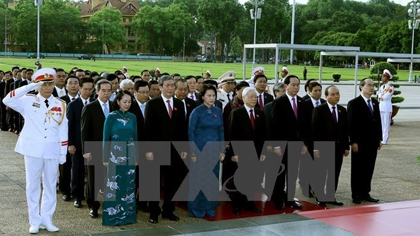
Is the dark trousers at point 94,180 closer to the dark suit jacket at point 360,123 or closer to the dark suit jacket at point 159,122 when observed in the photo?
the dark suit jacket at point 159,122

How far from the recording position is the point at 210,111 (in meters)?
7.18

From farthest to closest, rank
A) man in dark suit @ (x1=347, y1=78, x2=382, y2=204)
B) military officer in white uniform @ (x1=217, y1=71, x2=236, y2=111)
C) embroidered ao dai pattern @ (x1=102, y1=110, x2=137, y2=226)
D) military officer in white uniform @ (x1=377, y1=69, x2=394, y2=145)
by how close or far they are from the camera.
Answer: military officer in white uniform @ (x1=377, y1=69, x2=394, y2=145), military officer in white uniform @ (x1=217, y1=71, x2=236, y2=111), man in dark suit @ (x1=347, y1=78, x2=382, y2=204), embroidered ao dai pattern @ (x1=102, y1=110, x2=137, y2=226)

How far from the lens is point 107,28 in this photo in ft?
321

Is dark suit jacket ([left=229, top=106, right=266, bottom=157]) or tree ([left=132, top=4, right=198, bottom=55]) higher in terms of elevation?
tree ([left=132, top=4, right=198, bottom=55])

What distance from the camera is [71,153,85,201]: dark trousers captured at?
793 centimetres

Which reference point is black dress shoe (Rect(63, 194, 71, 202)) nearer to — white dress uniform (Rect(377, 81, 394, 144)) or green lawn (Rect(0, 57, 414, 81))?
white dress uniform (Rect(377, 81, 394, 144))

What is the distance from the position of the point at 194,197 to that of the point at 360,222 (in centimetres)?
218

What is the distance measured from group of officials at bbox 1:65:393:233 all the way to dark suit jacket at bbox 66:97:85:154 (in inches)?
0.5

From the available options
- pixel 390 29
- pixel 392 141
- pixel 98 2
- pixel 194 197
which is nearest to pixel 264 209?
pixel 194 197

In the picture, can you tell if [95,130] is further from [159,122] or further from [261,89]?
[261,89]

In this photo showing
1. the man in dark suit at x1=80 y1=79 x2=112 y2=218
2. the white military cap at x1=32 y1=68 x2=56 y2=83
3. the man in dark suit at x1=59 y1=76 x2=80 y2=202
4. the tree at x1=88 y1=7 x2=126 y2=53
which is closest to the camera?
the white military cap at x1=32 y1=68 x2=56 y2=83

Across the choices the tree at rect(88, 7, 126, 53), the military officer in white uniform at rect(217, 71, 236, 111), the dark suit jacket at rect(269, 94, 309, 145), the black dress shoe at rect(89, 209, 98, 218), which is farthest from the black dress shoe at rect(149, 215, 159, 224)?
the tree at rect(88, 7, 126, 53)

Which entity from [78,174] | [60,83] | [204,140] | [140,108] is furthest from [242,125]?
[60,83]

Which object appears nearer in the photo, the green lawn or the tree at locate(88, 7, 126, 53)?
the green lawn
